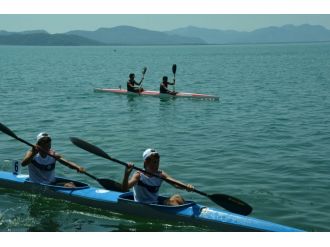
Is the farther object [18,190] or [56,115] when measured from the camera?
[56,115]

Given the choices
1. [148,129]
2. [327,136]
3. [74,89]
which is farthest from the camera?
[74,89]

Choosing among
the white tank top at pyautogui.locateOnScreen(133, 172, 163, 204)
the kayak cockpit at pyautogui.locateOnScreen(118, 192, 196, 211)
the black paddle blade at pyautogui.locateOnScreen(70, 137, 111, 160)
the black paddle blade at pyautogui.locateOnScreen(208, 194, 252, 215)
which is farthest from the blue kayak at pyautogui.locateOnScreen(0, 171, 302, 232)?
the black paddle blade at pyautogui.locateOnScreen(70, 137, 111, 160)

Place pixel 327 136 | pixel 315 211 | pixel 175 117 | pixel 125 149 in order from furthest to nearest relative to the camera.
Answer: pixel 175 117
pixel 327 136
pixel 125 149
pixel 315 211

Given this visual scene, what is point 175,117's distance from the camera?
80.6 feet

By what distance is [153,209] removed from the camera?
10.3 m

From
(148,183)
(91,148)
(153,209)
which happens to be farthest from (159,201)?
(91,148)

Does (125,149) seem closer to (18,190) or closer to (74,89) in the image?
(18,190)

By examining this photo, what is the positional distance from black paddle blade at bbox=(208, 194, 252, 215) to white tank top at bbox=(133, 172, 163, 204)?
48.2 inches

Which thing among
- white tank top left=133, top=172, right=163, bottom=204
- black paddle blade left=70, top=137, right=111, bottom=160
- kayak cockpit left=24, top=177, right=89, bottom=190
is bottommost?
kayak cockpit left=24, top=177, right=89, bottom=190

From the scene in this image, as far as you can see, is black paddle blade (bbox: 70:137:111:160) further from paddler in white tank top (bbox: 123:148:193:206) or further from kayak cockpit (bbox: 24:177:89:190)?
paddler in white tank top (bbox: 123:148:193:206)

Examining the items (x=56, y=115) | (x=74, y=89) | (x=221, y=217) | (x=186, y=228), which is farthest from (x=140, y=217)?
(x=74, y=89)

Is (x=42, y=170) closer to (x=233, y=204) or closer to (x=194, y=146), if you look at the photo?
(x=233, y=204)

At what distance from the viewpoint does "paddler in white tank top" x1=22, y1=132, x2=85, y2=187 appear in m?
11.2

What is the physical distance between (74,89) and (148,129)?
66.3ft
